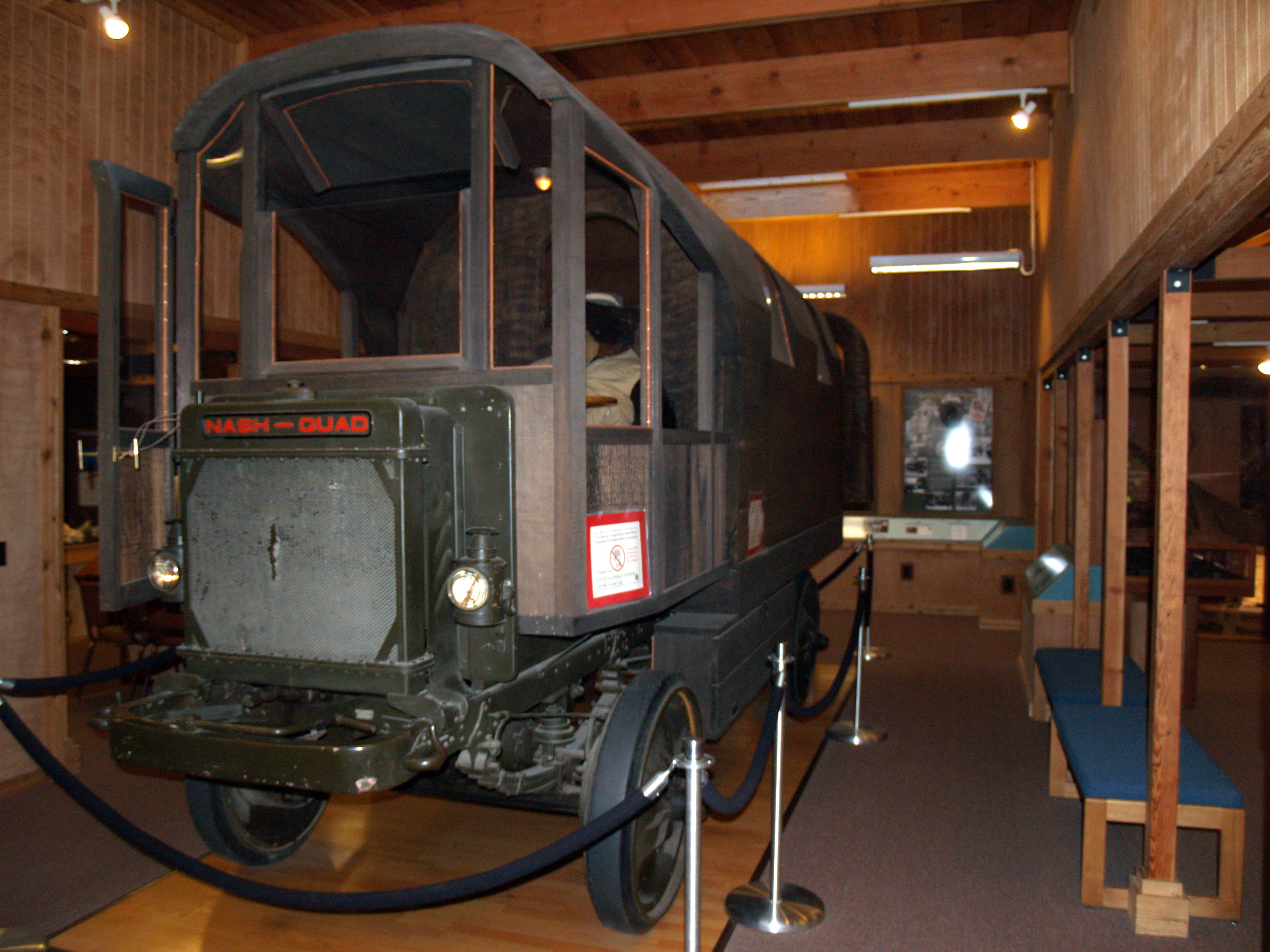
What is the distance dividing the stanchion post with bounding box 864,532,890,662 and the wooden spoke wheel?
14.6 inches

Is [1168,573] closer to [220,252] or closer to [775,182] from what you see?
[220,252]

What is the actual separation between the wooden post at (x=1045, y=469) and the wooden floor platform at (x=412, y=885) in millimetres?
4474

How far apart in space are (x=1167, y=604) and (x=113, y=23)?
5654 mm

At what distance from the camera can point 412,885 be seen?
3908mm

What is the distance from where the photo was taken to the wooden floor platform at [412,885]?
135 inches

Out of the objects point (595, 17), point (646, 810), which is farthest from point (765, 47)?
point (646, 810)

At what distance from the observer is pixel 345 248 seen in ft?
13.5

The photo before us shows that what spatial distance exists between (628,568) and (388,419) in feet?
3.29

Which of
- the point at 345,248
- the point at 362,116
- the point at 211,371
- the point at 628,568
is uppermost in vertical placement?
the point at 362,116

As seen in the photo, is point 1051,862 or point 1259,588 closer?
point 1051,862

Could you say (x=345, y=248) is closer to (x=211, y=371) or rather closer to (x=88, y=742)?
(x=211, y=371)

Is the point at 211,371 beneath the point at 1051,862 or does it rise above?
above

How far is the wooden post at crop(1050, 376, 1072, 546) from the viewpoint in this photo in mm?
7141

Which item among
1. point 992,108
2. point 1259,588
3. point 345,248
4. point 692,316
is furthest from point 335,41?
point 1259,588
